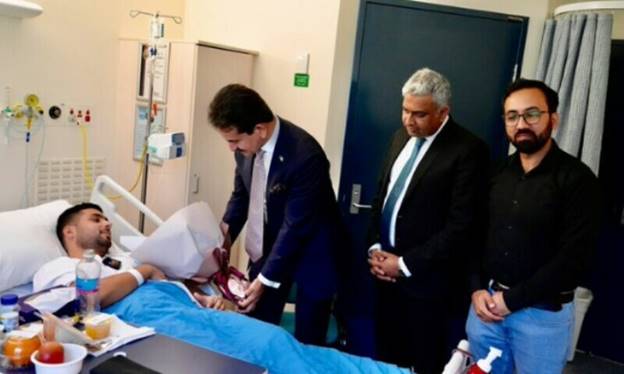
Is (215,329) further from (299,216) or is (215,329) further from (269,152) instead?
(269,152)

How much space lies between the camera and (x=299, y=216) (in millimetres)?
2092

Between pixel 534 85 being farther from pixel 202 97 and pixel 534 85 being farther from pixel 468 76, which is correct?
pixel 202 97

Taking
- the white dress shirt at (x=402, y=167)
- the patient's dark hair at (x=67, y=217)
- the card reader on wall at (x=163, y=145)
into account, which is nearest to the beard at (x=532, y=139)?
the white dress shirt at (x=402, y=167)

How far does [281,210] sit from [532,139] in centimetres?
99

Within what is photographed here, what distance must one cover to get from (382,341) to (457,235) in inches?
26.7

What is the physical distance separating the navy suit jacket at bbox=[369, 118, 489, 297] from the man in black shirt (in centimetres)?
10

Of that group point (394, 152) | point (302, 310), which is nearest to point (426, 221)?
point (394, 152)

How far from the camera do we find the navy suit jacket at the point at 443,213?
2129 millimetres

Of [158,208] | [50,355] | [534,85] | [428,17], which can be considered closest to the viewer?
[50,355]

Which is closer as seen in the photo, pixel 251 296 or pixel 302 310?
pixel 251 296

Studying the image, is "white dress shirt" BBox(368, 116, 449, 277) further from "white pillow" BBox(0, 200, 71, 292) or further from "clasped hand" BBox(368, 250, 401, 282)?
"white pillow" BBox(0, 200, 71, 292)

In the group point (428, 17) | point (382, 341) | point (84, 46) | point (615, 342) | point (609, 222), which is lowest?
point (615, 342)

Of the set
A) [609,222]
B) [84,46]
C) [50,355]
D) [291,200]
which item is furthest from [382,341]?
[84,46]

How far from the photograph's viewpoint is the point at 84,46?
307 cm
